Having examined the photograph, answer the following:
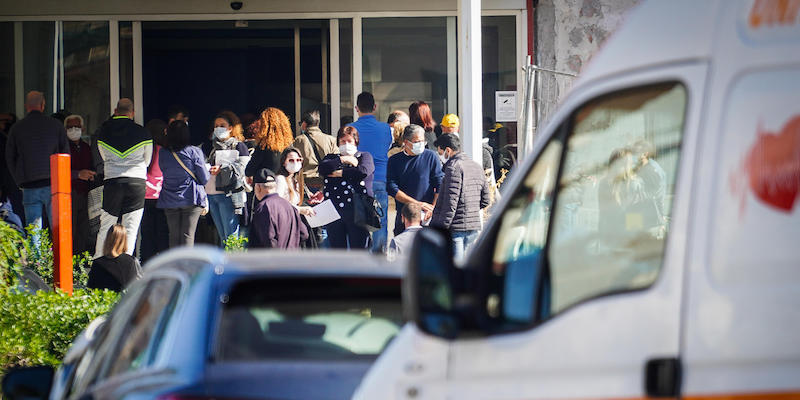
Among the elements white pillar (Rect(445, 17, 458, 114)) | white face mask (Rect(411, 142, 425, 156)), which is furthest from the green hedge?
white pillar (Rect(445, 17, 458, 114))

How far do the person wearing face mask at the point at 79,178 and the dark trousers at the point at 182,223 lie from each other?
1.77 metres

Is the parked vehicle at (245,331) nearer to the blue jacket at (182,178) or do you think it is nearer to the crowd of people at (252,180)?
the crowd of people at (252,180)

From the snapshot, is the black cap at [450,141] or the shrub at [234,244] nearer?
the black cap at [450,141]

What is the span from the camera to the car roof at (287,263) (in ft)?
14.0

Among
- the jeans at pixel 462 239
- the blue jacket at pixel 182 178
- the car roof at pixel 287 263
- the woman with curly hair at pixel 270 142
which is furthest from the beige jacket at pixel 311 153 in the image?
the car roof at pixel 287 263

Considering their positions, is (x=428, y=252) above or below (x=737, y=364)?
above

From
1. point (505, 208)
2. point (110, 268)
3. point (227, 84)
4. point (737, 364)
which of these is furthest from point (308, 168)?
point (737, 364)

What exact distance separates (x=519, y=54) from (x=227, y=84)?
4.80 meters

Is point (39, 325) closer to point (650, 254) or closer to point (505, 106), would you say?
point (650, 254)

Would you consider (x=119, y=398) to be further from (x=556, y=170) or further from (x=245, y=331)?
(x=556, y=170)

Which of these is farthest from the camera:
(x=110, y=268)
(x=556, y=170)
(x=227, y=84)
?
(x=227, y=84)

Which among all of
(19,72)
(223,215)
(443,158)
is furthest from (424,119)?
(19,72)

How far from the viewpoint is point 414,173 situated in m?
10.7

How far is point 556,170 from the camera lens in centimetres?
270
